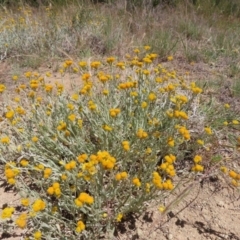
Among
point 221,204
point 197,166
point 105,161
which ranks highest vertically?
point 105,161

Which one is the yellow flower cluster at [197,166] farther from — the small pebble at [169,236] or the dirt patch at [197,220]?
the small pebble at [169,236]

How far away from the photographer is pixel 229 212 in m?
2.21

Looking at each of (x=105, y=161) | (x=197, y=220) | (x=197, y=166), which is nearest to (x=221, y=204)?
(x=197, y=220)

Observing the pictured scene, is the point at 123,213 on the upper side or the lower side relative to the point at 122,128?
lower

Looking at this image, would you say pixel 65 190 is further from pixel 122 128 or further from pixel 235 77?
pixel 235 77

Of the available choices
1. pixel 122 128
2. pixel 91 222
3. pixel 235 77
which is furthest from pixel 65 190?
pixel 235 77

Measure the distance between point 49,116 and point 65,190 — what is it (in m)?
0.77

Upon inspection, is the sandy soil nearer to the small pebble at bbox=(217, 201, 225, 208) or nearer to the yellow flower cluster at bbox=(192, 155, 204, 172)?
the small pebble at bbox=(217, 201, 225, 208)

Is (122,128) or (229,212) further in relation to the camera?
(122,128)

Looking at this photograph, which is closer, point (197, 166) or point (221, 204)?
point (197, 166)

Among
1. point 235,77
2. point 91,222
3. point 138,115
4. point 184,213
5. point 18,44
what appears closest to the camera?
point 91,222

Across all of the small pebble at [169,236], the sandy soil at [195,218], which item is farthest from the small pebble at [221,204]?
the small pebble at [169,236]

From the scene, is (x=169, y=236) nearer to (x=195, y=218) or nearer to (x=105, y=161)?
(x=195, y=218)

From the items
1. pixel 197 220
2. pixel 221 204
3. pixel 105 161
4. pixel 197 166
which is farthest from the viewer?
pixel 221 204
